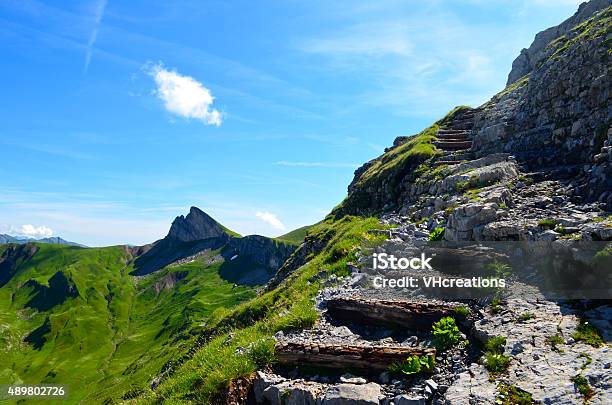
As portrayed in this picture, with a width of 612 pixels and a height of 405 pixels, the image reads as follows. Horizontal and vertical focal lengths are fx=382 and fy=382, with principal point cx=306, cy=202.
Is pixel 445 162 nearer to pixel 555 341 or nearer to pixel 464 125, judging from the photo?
pixel 464 125

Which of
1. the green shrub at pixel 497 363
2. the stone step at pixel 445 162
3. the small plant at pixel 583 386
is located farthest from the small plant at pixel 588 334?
the stone step at pixel 445 162

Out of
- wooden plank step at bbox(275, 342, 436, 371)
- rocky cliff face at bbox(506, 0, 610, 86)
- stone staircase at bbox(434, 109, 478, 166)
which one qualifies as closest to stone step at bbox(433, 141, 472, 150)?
stone staircase at bbox(434, 109, 478, 166)

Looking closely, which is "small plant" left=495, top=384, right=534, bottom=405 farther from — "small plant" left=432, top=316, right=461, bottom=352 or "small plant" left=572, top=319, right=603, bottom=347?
"small plant" left=572, top=319, right=603, bottom=347

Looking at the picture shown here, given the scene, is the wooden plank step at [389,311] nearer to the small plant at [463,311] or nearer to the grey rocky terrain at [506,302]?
the grey rocky terrain at [506,302]

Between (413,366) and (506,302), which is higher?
(506,302)

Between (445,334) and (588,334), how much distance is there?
4182 millimetres

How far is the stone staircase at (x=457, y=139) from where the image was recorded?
4469 cm

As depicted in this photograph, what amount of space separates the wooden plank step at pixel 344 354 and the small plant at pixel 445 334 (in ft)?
2.04

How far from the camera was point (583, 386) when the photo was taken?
9.81 meters

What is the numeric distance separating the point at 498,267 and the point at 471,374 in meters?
7.22

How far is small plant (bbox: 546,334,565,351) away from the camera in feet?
38.3

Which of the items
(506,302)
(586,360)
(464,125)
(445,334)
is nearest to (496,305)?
(506,302)

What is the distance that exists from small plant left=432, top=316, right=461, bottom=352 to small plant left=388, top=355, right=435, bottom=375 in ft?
3.12

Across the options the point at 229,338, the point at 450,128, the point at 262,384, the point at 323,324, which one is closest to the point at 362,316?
the point at 323,324
